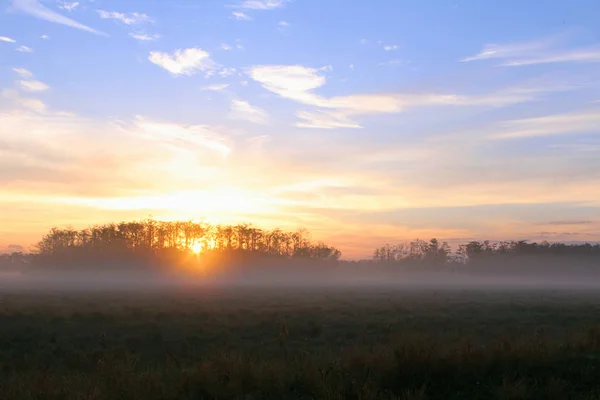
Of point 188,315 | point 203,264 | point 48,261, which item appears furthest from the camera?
point 203,264

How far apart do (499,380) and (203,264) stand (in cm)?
14215

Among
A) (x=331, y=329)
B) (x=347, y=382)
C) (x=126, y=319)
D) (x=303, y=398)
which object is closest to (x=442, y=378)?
(x=347, y=382)

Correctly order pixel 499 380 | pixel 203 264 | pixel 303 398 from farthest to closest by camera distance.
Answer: pixel 203 264 < pixel 499 380 < pixel 303 398

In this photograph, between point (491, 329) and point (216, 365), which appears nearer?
point (216, 365)

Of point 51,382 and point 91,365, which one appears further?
point 91,365

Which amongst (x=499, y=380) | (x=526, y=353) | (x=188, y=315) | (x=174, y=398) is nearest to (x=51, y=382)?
(x=174, y=398)

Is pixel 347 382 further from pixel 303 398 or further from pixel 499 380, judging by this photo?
pixel 499 380

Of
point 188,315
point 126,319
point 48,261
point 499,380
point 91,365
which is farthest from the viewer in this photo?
point 48,261

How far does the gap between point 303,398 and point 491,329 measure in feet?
56.5

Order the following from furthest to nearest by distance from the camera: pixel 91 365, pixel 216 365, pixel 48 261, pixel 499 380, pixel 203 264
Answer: pixel 203 264
pixel 48 261
pixel 91 365
pixel 216 365
pixel 499 380

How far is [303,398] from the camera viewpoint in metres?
9.09

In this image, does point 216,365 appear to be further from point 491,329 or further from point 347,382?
point 491,329

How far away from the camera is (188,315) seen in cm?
2994

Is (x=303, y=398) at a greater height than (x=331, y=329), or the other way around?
(x=303, y=398)
